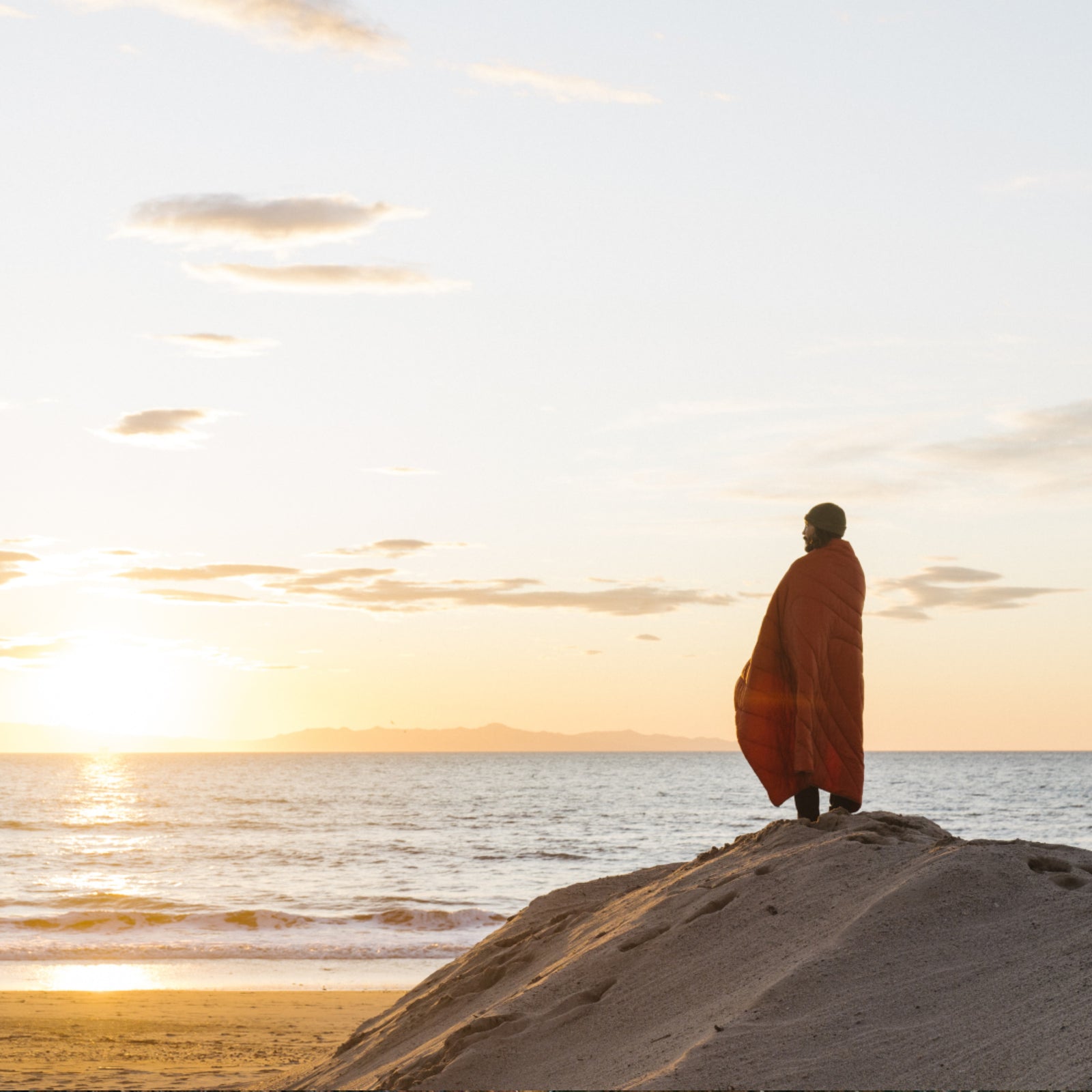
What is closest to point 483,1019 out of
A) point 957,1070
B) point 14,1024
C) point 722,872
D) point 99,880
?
point 722,872

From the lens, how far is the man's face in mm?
6352

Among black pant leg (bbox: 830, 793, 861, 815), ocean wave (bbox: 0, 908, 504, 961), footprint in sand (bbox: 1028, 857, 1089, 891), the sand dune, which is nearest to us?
the sand dune

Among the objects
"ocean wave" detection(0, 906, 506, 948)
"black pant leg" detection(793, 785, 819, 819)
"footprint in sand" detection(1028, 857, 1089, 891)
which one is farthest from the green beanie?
"ocean wave" detection(0, 906, 506, 948)

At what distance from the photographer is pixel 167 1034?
31.4ft

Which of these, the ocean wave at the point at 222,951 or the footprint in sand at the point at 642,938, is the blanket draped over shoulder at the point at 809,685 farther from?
the ocean wave at the point at 222,951

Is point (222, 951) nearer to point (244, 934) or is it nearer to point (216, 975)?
point (216, 975)

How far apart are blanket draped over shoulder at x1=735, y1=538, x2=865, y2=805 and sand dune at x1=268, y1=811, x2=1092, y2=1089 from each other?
10.8 inches

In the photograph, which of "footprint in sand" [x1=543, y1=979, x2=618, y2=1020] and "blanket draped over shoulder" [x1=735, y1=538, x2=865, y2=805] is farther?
"blanket draped over shoulder" [x1=735, y1=538, x2=865, y2=805]

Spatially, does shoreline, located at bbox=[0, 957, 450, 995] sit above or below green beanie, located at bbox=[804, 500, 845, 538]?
below

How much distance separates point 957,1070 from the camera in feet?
11.7

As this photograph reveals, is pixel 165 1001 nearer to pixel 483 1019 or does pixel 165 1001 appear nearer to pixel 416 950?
pixel 416 950

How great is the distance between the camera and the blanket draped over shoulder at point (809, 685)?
19.6ft

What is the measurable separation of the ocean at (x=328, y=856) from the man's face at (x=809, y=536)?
8350 millimetres

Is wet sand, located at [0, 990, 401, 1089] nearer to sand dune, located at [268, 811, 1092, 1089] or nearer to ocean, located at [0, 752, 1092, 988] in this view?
ocean, located at [0, 752, 1092, 988]
